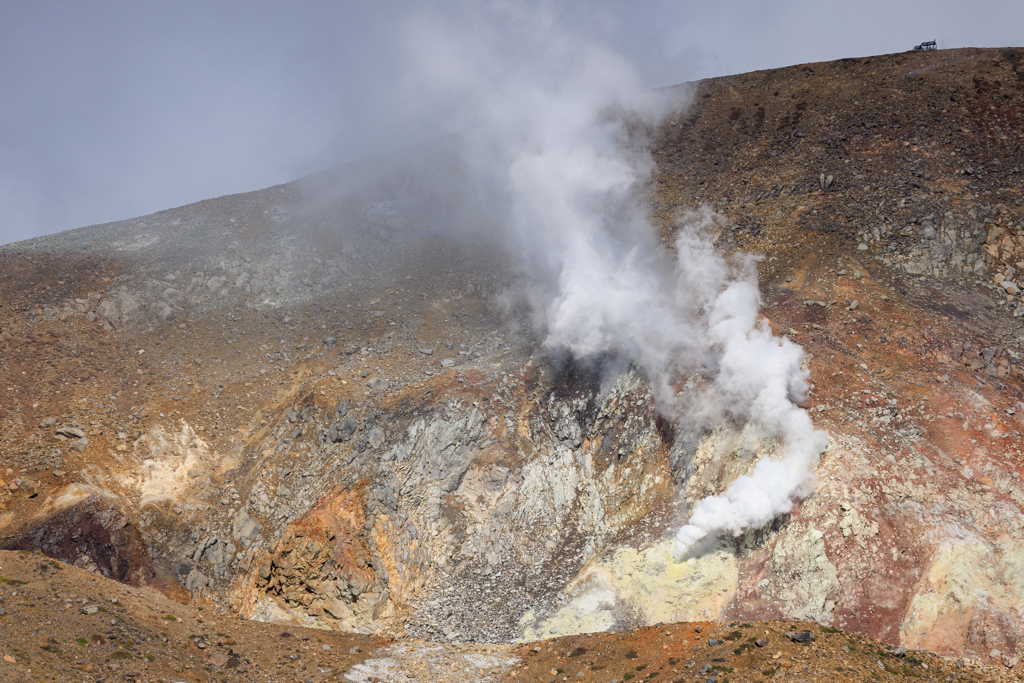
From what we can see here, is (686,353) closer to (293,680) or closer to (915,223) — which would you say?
(915,223)

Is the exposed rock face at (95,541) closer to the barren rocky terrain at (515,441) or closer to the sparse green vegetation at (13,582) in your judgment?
the barren rocky terrain at (515,441)

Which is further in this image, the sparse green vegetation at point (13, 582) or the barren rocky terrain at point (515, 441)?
the sparse green vegetation at point (13, 582)

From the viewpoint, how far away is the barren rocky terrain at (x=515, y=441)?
17625mm

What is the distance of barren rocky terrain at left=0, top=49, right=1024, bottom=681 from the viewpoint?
17.6 metres

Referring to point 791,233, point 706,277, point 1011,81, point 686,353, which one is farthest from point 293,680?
point 1011,81

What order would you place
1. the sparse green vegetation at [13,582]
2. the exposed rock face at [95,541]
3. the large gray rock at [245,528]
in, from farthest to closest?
the large gray rock at [245,528] < the exposed rock face at [95,541] < the sparse green vegetation at [13,582]

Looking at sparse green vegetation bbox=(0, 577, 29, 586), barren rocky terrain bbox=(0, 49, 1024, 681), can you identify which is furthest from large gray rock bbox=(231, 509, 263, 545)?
sparse green vegetation bbox=(0, 577, 29, 586)

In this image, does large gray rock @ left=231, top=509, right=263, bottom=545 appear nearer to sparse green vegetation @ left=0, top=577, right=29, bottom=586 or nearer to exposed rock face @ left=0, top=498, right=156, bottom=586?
exposed rock face @ left=0, top=498, right=156, bottom=586

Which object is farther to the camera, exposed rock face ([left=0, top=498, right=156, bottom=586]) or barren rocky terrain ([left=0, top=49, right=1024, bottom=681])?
exposed rock face ([left=0, top=498, right=156, bottom=586])

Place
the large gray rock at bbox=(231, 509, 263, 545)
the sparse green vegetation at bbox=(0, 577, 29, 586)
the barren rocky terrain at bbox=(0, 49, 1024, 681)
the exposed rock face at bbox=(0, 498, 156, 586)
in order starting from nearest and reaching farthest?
the barren rocky terrain at bbox=(0, 49, 1024, 681) < the sparse green vegetation at bbox=(0, 577, 29, 586) < the exposed rock face at bbox=(0, 498, 156, 586) < the large gray rock at bbox=(231, 509, 263, 545)

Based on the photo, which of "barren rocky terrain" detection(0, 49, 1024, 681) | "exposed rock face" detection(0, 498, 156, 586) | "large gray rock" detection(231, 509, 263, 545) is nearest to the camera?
"barren rocky terrain" detection(0, 49, 1024, 681)

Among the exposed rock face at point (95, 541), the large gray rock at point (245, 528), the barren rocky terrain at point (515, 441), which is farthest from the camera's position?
the large gray rock at point (245, 528)

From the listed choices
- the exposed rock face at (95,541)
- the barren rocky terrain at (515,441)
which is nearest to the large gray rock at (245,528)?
the barren rocky terrain at (515,441)

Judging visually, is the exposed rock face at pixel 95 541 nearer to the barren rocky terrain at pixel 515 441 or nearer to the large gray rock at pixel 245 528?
the barren rocky terrain at pixel 515 441
